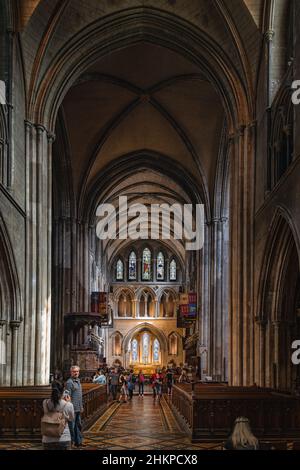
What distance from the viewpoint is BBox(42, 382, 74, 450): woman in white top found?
308 inches

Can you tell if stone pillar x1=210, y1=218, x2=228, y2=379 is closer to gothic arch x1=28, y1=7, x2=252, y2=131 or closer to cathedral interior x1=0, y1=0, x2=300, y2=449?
cathedral interior x1=0, y1=0, x2=300, y2=449

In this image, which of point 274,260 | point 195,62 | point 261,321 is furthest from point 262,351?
point 195,62

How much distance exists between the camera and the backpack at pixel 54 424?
7.79 metres

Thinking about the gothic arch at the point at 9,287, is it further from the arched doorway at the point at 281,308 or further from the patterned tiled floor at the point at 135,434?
the arched doorway at the point at 281,308

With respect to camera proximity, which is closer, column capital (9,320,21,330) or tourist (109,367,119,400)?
column capital (9,320,21,330)

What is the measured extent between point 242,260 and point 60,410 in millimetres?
13337

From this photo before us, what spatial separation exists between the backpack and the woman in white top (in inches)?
2.4

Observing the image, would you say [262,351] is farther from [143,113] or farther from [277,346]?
[143,113]

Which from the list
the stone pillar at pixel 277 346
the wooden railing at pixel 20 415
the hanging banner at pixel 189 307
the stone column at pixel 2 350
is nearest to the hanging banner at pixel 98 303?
the hanging banner at pixel 189 307

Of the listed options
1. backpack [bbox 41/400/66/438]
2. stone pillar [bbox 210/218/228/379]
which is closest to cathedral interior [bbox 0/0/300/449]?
Result: stone pillar [bbox 210/218/228/379]
